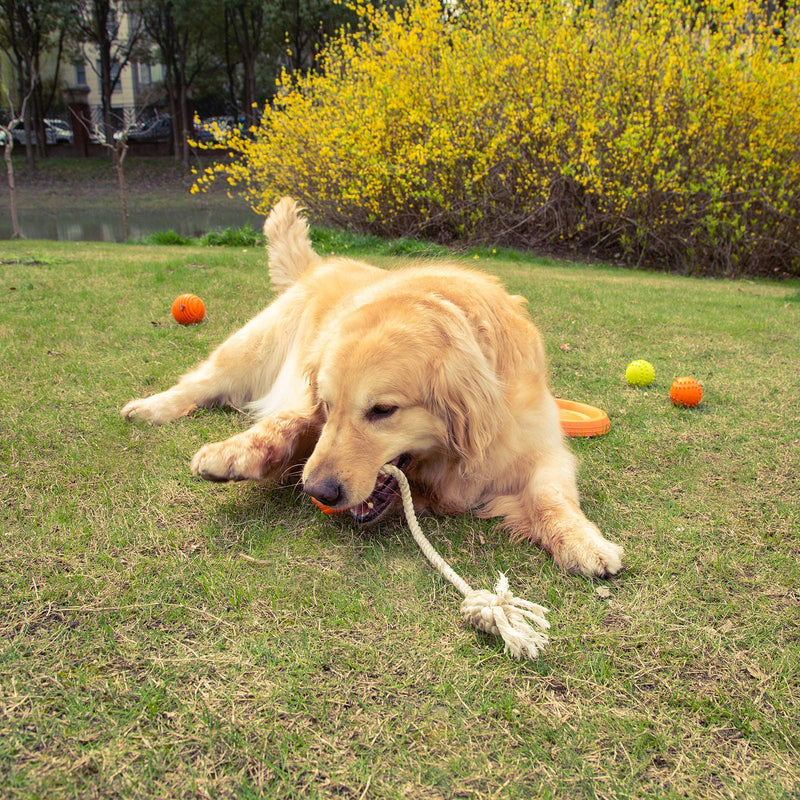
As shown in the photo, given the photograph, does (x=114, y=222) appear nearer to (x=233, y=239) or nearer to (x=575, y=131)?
(x=233, y=239)

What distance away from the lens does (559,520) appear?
2.47m

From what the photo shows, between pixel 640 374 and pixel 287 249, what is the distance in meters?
2.51

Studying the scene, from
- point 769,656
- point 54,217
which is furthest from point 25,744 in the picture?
point 54,217

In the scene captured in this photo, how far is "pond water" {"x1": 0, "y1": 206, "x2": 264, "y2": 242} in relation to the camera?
1627 centimetres

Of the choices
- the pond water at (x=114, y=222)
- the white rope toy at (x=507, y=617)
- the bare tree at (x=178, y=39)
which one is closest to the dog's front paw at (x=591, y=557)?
the white rope toy at (x=507, y=617)

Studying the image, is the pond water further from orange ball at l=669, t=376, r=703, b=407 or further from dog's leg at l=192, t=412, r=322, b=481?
dog's leg at l=192, t=412, r=322, b=481

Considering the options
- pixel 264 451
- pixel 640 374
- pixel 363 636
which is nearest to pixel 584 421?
pixel 640 374

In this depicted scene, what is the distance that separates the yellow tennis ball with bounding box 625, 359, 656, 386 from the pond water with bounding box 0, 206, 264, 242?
11860mm

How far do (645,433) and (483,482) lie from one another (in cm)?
143

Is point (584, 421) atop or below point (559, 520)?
below

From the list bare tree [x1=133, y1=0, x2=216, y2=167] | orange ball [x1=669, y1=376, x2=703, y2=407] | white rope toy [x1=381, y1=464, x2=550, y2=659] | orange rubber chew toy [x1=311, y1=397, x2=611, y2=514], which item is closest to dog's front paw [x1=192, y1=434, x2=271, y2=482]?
white rope toy [x1=381, y1=464, x2=550, y2=659]

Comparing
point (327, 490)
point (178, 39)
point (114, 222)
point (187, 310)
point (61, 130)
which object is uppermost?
point (178, 39)

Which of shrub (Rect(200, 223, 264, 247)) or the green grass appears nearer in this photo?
the green grass

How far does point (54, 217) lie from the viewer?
21.8 metres
